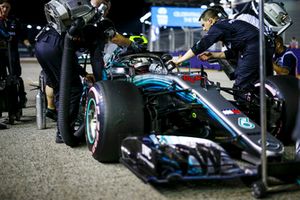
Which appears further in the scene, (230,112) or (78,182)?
(230,112)

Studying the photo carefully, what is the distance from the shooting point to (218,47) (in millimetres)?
21438

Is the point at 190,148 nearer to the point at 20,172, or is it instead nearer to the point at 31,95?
the point at 20,172

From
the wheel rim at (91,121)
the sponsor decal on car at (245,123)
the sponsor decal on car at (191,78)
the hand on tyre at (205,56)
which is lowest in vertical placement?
the wheel rim at (91,121)

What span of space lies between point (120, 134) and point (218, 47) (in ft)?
61.7

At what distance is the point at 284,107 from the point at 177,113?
3.24ft

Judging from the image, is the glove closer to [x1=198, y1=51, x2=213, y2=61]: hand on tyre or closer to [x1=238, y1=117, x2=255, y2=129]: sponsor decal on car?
[x1=198, y1=51, x2=213, y2=61]: hand on tyre

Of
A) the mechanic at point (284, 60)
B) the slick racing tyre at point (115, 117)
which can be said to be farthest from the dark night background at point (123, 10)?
the slick racing tyre at point (115, 117)

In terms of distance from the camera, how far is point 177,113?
3.81 metres

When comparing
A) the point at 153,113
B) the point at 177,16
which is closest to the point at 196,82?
the point at 153,113

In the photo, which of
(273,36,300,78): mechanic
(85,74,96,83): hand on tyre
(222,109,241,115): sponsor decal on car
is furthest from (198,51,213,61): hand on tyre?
(273,36,300,78): mechanic

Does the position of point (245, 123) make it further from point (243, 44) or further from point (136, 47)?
point (136, 47)

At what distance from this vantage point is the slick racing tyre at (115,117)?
3.24 meters

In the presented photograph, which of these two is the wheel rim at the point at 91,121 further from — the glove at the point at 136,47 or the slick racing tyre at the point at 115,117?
the glove at the point at 136,47

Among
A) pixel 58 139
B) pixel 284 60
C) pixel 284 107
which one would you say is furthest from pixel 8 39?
pixel 284 60
